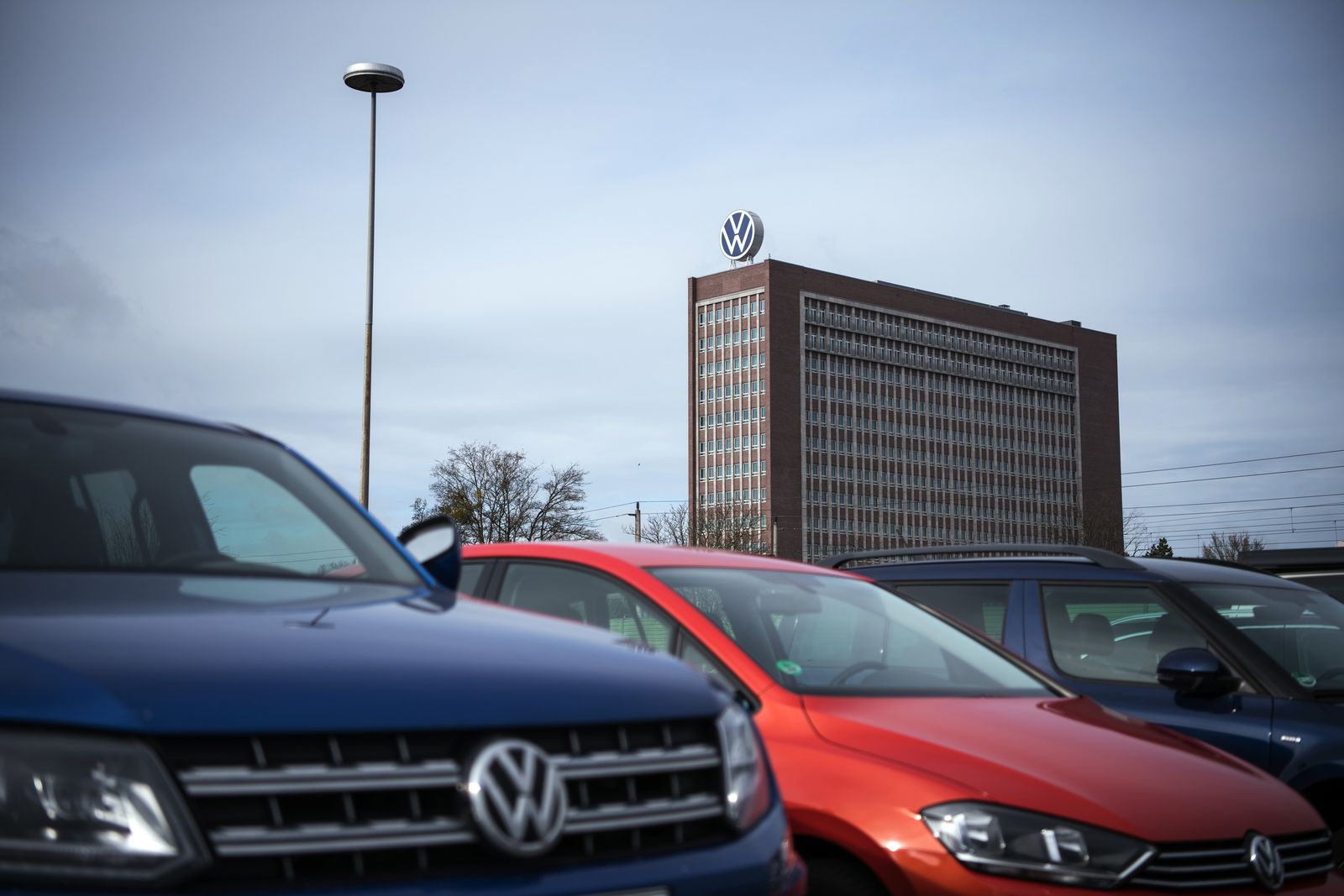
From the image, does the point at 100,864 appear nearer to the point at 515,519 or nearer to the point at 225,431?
the point at 225,431

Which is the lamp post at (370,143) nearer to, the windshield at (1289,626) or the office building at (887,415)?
the windshield at (1289,626)

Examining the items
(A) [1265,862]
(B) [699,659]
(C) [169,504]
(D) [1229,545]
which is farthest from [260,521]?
(D) [1229,545]

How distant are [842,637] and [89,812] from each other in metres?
3.60

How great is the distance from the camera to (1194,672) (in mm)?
5453

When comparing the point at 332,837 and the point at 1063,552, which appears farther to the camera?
the point at 1063,552

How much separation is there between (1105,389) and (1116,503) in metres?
13.7

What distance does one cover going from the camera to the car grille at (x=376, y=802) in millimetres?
2047

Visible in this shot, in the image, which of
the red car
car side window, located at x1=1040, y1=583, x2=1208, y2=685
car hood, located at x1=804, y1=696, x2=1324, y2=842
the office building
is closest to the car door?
car side window, located at x1=1040, y1=583, x2=1208, y2=685

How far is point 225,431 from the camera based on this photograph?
158 inches

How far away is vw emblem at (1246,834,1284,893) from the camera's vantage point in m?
3.89

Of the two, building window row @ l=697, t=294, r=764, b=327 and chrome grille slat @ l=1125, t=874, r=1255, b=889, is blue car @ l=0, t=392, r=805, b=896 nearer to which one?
chrome grille slat @ l=1125, t=874, r=1255, b=889

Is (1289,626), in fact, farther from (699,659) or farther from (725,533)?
(725,533)

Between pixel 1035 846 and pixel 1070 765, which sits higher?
pixel 1070 765

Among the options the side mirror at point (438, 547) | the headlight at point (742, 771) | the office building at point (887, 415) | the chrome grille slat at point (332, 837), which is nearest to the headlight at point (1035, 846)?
the headlight at point (742, 771)
